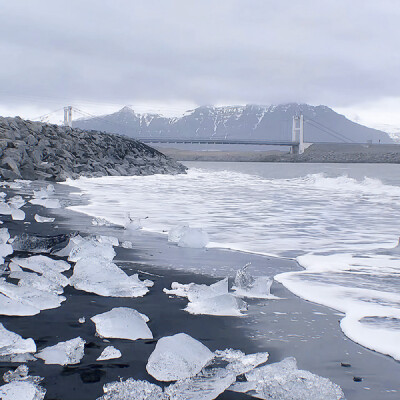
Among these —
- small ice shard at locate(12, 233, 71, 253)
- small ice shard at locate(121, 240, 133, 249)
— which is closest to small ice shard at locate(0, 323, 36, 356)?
small ice shard at locate(12, 233, 71, 253)

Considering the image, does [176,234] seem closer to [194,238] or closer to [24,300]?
[194,238]

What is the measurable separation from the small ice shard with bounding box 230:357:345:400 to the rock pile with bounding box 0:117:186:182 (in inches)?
473

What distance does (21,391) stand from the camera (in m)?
1.41

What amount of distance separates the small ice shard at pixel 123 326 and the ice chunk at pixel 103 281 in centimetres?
59

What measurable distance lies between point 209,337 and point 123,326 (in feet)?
1.13

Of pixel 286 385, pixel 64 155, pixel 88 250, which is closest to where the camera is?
pixel 286 385

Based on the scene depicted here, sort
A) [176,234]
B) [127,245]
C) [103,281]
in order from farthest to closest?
[176,234] < [127,245] < [103,281]

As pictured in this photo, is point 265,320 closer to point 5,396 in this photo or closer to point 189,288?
point 189,288

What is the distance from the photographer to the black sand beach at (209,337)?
1.58 metres

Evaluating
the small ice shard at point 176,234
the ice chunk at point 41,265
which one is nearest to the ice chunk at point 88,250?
the ice chunk at point 41,265

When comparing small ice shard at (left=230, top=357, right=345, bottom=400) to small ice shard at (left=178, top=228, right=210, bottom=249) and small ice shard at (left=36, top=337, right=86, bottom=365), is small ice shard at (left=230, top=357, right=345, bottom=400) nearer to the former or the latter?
small ice shard at (left=36, top=337, right=86, bottom=365)

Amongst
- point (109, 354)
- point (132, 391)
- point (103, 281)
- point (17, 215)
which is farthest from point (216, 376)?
point (17, 215)

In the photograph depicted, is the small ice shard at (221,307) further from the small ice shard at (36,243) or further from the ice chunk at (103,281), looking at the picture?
the small ice shard at (36,243)

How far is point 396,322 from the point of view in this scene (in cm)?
226
